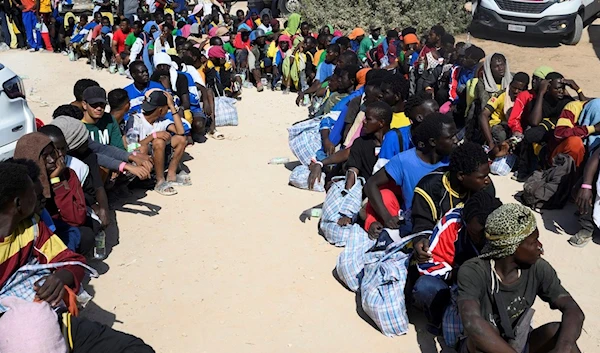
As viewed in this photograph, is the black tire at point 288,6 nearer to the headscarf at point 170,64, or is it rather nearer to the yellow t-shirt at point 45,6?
the yellow t-shirt at point 45,6

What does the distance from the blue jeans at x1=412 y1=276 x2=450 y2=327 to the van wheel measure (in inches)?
471

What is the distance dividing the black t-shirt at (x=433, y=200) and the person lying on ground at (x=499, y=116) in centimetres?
323

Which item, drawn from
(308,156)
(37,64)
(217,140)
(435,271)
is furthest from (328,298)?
(37,64)

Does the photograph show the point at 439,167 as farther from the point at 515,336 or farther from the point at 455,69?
the point at 455,69

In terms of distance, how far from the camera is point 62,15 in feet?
56.7

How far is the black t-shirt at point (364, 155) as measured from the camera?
5922mm

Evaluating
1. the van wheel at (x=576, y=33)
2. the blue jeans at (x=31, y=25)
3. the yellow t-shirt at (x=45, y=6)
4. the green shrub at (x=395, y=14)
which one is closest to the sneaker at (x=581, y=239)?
the van wheel at (x=576, y=33)

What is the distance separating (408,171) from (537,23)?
10.7m

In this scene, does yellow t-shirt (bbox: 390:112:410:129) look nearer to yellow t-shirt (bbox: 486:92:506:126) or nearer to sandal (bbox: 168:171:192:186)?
yellow t-shirt (bbox: 486:92:506:126)

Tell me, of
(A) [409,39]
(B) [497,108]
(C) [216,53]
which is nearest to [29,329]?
(B) [497,108]

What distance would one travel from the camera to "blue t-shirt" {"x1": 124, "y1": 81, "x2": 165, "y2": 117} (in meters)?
7.35

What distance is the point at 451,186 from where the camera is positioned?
4.49 m

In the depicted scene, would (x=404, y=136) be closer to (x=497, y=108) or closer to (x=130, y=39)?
(x=497, y=108)

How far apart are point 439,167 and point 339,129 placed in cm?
220
